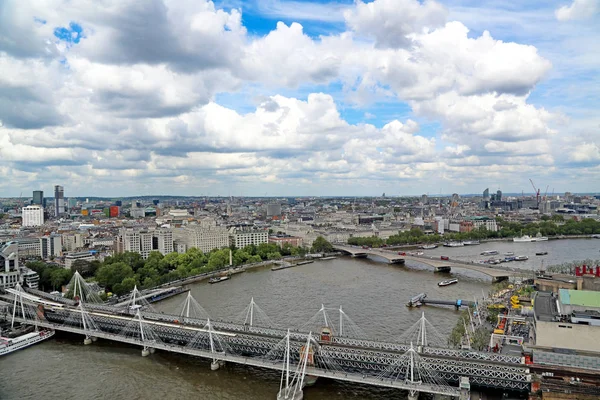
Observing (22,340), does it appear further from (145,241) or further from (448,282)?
(145,241)

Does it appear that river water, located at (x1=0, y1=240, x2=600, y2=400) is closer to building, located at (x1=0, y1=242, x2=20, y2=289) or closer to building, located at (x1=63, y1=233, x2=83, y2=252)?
building, located at (x1=0, y1=242, x2=20, y2=289)

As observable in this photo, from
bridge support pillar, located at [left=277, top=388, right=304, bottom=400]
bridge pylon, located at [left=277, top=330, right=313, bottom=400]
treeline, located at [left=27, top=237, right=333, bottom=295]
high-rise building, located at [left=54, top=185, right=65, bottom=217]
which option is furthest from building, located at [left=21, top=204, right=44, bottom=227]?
bridge support pillar, located at [left=277, top=388, right=304, bottom=400]

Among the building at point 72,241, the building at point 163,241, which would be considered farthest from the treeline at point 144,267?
the building at point 72,241

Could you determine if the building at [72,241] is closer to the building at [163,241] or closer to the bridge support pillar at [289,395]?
the building at [163,241]

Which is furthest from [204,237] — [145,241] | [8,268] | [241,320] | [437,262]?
[241,320]

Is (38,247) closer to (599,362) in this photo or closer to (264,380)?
(264,380)

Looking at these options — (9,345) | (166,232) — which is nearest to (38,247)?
(166,232)
